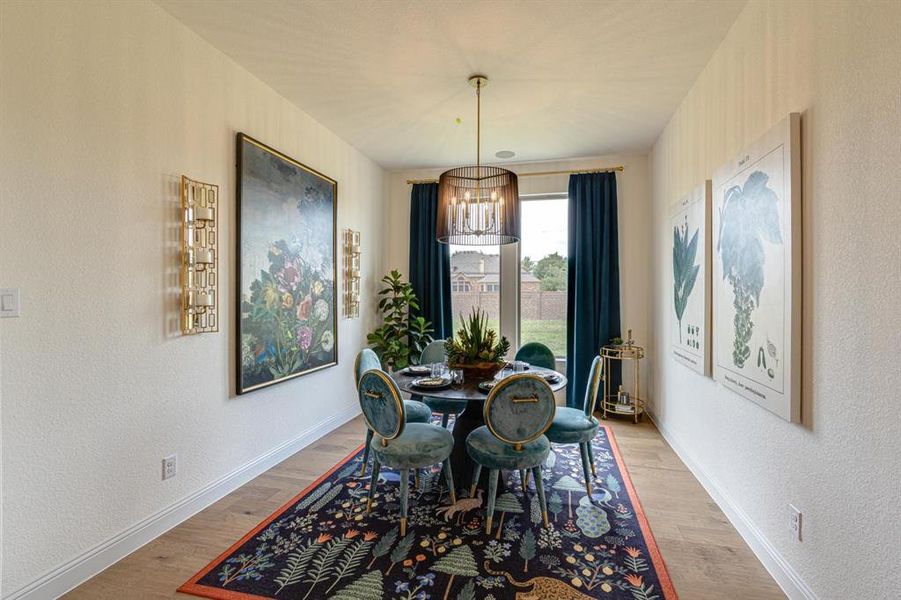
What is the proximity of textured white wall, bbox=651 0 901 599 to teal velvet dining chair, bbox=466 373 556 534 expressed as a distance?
3.60ft

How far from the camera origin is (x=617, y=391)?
4758 mm

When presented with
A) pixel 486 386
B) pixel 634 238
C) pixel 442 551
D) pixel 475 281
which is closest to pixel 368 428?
pixel 486 386

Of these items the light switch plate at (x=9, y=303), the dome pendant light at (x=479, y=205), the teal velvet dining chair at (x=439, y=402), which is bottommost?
the teal velvet dining chair at (x=439, y=402)

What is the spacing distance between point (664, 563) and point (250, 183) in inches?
133

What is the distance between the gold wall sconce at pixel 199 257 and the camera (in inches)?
99.8

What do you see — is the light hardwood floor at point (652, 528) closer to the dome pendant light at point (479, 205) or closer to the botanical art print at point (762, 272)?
the botanical art print at point (762, 272)

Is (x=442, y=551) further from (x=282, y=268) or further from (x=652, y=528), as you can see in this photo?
(x=282, y=268)

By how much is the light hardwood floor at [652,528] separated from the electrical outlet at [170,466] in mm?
308

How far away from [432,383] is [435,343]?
1223 mm

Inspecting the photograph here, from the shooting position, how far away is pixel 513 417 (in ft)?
7.66

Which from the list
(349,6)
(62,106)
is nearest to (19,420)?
(62,106)

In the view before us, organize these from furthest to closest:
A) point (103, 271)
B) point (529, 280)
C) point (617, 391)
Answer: point (529, 280) → point (617, 391) → point (103, 271)

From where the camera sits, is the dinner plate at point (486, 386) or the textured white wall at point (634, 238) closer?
the dinner plate at point (486, 386)

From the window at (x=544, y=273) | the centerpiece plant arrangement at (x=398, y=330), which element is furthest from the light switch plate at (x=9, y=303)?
the window at (x=544, y=273)
